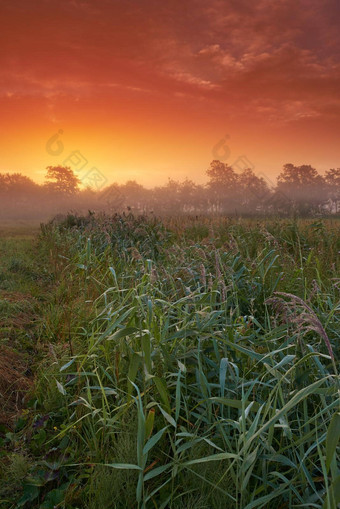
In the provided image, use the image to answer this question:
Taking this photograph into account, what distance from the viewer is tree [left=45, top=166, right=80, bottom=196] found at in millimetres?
57531

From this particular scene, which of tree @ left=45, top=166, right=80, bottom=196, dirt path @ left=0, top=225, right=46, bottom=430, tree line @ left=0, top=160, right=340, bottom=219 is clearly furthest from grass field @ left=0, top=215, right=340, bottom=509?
tree @ left=45, top=166, right=80, bottom=196

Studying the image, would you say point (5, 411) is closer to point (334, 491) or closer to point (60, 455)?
point (60, 455)

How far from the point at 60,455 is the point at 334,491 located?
168cm

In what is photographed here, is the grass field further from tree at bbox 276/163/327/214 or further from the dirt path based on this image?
tree at bbox 276/163/327/214

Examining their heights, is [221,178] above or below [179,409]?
above

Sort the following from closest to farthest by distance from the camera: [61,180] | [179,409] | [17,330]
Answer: [179,409] < [17,330] < [61,180]

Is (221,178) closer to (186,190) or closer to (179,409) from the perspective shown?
(186,190)

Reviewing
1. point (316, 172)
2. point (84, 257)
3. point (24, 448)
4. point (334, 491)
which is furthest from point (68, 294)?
point (316, 172)

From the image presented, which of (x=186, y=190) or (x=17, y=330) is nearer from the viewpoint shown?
(x=17, y=330)

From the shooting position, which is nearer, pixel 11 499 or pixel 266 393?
pixel 11 499

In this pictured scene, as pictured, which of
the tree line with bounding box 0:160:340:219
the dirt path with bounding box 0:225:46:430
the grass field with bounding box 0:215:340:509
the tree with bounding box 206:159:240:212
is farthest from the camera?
the tree with bounding box 206:159:240:212

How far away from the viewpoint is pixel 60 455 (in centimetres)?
242

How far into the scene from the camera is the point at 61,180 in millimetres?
57969

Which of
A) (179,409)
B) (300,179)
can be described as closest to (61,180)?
(300,179)
